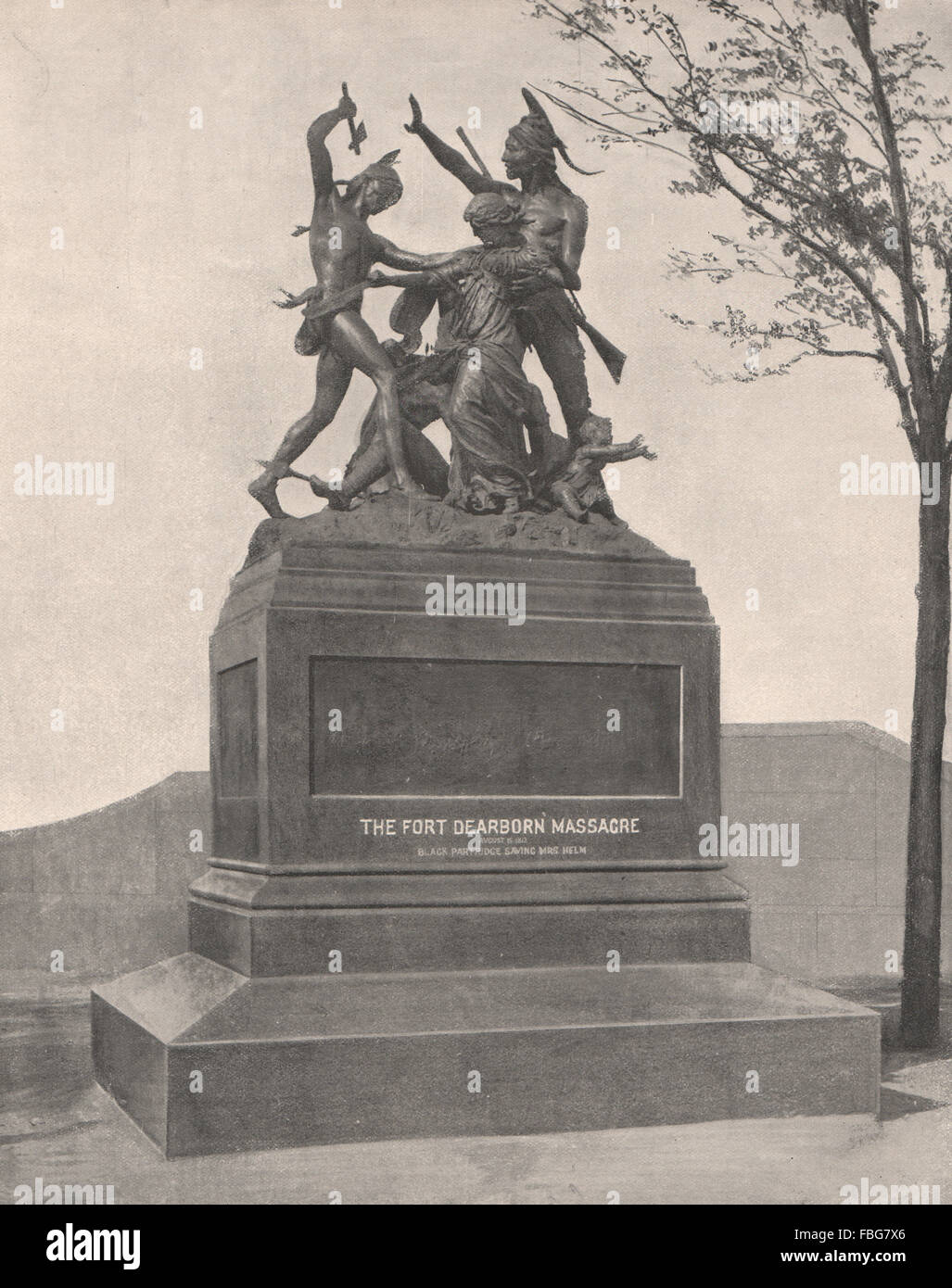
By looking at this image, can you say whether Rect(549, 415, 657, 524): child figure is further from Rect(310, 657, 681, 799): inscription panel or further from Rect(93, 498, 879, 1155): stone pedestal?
Rect(310, 657, 681, 799): inscription panel

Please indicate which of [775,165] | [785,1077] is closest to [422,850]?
[785,1077]

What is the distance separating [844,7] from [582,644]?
6005 millimetres

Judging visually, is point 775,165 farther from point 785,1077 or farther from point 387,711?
point 785,1077

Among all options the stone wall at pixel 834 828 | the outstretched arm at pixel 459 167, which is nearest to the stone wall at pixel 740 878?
the stone wall at pixel 834 828

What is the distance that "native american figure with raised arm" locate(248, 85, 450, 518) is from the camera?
1009 centimetres

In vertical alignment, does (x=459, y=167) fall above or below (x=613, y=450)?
above

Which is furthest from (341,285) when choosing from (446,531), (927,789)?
(927,789)

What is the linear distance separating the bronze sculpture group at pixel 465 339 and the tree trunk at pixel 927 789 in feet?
9.60

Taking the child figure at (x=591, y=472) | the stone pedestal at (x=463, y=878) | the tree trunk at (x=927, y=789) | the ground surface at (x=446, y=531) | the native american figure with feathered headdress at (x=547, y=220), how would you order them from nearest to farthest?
1. the stone pedestal at (x=463, y=878)
2. the ground surface at (x=446, y=531)
3. the child figure at (x=591, y=472)
4. the native american figure with feathered headdress at (x=547, y=220)
5. the tree trunk at (x=927, y=789)

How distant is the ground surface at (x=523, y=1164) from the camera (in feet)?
24.1

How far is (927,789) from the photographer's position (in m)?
11.9

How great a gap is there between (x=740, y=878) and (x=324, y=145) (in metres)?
8.76

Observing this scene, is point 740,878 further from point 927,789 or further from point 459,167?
point 459,167

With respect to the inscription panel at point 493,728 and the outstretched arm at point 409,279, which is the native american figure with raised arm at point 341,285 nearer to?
the outstretched arm at point 409,279
